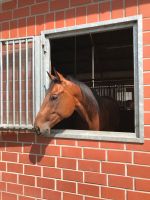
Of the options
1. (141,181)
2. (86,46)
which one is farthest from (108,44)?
(141,181)

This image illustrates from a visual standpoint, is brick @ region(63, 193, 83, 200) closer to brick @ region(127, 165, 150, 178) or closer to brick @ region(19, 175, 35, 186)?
brick @ region(19, 175, 35, 186)

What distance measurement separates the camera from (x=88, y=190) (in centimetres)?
319

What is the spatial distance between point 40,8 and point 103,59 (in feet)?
12.1

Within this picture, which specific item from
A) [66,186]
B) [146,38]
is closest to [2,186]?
[66,186]

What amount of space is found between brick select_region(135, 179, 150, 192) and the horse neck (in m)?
0.89

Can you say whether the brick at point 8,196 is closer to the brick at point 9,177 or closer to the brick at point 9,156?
the brick at point 9,177

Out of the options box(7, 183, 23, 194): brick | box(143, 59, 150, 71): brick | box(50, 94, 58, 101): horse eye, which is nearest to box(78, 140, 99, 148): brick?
box(50, 94, 58, 101): horse eye

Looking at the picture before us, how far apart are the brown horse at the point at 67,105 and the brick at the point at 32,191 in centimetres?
78

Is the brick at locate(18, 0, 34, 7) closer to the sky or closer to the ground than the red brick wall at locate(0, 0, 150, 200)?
closer to the sky

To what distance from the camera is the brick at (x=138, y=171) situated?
9.31 ft

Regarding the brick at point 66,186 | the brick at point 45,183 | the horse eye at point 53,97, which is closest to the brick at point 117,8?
the horse eye at point 53,97

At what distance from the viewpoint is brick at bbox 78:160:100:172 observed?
3135 millimetres

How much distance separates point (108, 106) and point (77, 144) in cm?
111

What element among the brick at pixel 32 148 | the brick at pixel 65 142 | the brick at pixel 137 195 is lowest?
the brick at pixel 137 195
